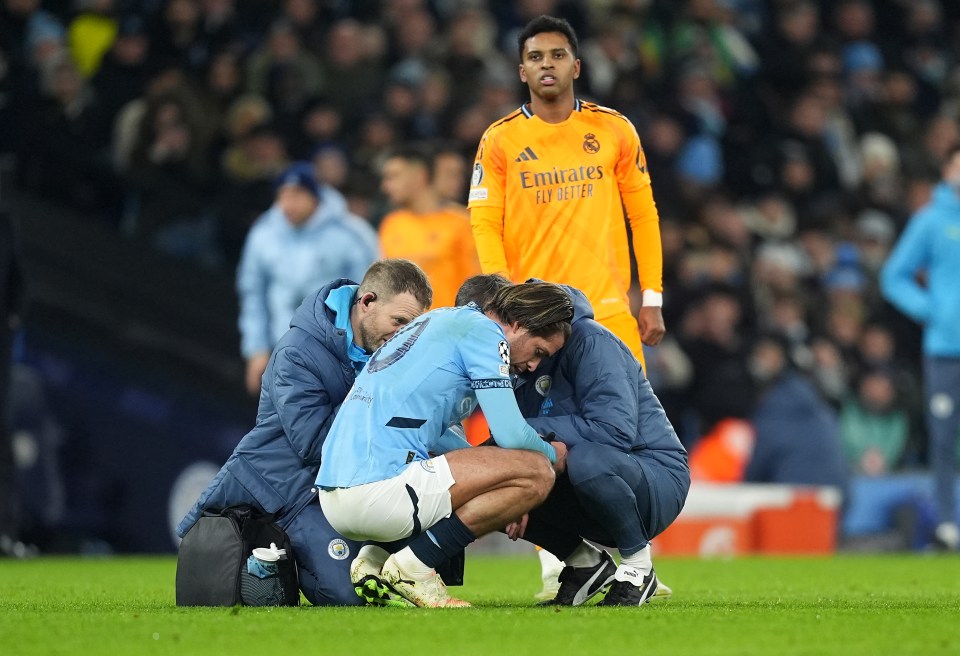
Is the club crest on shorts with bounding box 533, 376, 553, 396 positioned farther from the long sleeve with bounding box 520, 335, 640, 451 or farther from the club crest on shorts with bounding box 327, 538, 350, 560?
the club crest on shorts with bounding box 327, 538, 350, 560

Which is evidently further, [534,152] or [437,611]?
[534,152]

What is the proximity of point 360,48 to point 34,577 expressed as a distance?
6.70 meters

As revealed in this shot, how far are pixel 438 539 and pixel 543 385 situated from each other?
32.4 inches

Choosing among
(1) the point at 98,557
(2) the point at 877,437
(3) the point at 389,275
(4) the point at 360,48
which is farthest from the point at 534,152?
(2) the point at 877,437

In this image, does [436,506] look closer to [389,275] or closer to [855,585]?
[389,275]

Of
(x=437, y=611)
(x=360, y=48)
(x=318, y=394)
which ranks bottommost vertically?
(x=437, y=611)

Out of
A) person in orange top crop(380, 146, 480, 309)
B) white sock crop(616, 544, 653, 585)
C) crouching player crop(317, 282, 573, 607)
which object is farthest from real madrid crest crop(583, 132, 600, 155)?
person in orange top crop(380, 146, 480, 309)

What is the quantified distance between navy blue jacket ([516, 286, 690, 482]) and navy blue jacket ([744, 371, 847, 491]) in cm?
570

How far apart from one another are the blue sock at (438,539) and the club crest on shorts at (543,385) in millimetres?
720

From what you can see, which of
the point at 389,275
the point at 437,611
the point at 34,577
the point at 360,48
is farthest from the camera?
the point at 360,48

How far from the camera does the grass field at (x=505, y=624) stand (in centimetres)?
455

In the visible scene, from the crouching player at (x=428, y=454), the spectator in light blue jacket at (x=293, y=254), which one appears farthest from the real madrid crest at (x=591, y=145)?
the spectator in light blue jacket at (x=293, y=254)

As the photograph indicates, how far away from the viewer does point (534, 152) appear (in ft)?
24.3

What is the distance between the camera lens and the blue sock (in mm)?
5703
